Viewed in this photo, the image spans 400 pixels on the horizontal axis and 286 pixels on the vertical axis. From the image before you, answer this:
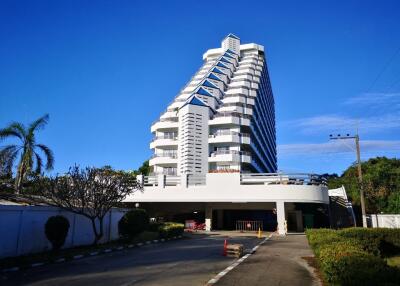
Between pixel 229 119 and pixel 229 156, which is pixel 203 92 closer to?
pixel 229 119

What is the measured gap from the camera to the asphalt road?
11406 mm

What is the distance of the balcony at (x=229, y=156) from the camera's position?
56938mm

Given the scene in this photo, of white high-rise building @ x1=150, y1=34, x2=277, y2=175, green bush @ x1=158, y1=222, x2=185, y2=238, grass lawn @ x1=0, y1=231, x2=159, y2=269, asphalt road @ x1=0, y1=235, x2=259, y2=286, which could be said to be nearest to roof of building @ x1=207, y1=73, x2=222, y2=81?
white high-rise building @ x1=150, y1=34, x2=277, y2=175

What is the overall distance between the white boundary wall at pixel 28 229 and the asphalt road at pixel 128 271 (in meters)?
2.85

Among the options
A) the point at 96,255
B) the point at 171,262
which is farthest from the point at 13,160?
the point at 171,262

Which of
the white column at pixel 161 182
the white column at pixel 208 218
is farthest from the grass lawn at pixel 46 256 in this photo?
the white column at pixel 208 218

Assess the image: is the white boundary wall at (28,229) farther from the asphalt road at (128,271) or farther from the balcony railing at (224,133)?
the balcony railing at (224,133)

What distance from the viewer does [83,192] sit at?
825 inches

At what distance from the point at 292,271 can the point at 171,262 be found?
5067 millimetres

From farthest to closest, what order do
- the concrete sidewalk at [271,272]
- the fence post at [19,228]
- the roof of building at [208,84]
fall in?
the roof of building at [208,84] → the fence post at [19,228] → the concrete sidewalk at [271,272]

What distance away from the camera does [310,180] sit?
39.6m

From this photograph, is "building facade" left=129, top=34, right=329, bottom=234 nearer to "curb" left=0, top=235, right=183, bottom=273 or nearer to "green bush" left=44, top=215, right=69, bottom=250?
"curb" left=0, top=235, right=183, bottom=273

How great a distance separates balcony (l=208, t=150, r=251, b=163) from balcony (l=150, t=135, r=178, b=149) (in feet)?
22.0

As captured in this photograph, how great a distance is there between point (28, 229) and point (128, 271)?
6.92 m
